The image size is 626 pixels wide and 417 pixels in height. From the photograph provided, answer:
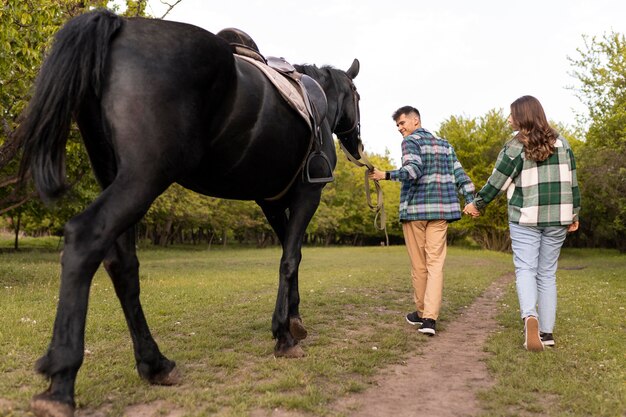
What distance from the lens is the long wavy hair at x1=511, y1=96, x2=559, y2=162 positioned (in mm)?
5180

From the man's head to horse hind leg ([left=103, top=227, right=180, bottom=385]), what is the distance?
4.13 m

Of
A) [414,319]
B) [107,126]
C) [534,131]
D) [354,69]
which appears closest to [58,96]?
Result: [107,126]

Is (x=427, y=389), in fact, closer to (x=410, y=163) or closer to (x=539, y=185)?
(x=539, y=185)

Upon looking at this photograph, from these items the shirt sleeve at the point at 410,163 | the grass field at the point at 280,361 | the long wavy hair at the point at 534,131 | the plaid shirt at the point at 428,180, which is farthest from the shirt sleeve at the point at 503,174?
the grass field at the point at 280,361

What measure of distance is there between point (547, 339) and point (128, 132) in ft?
15.9

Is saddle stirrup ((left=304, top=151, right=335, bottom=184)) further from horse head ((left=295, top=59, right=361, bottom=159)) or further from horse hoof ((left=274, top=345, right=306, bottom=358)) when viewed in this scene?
horse hoof ((left=274, top=345, right=306, bottom=358))

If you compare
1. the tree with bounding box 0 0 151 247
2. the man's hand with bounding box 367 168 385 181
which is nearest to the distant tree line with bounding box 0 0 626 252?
the tree with bounding box 0 0 151 247

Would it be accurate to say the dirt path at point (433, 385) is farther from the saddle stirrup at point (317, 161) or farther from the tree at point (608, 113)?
the tree at point (608, 113)

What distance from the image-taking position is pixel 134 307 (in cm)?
350

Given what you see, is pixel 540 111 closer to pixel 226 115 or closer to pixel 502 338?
pixel 502 338

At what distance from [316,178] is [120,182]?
2.16 meters

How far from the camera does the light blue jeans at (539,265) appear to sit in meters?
5.23

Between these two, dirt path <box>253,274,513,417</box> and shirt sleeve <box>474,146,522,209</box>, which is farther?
shirt sleeve <box>474,146,522,209</box>

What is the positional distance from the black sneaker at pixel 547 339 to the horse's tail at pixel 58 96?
4981 millimetres
